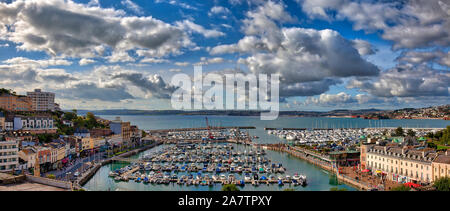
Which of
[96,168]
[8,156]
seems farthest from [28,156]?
[96,168]

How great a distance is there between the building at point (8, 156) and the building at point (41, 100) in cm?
3112

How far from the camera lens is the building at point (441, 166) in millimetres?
21053

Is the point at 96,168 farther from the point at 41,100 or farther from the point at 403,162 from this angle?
the point at 41,100

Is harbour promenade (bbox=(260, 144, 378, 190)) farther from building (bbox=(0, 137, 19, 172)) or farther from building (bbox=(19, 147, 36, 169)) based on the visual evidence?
building (bbox=(0, 137, 19, 172))

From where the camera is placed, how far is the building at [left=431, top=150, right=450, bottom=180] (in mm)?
21053

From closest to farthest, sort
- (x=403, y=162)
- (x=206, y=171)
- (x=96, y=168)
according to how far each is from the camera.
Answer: (x=403, y=162) < (x=206, y=171) < (x=96, y=168)

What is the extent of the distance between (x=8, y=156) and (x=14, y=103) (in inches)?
983

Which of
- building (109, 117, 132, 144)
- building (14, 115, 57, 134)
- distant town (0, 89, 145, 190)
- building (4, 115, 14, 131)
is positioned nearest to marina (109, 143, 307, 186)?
distant town (0, 89, 145, 190)

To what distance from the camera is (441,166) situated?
21422 millimetres

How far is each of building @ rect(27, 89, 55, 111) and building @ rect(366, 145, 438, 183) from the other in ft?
169

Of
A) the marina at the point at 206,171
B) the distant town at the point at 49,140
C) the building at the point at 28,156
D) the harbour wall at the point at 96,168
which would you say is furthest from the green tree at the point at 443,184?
the building at the point at 28,156

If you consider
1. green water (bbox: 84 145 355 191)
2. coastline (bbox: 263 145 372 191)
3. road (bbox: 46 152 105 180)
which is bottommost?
green water (bbox: 84 145 355 191)
